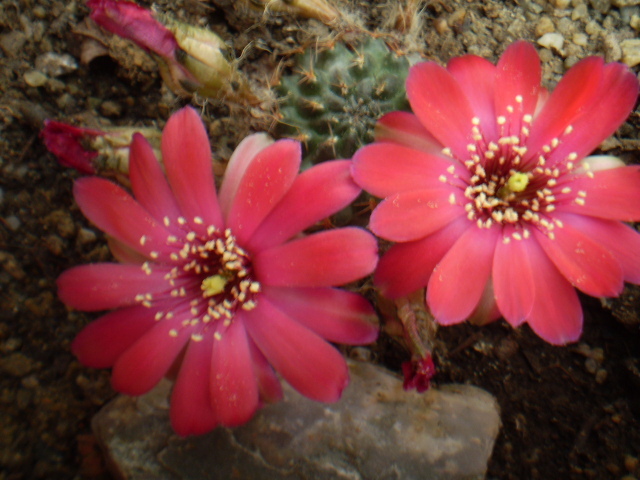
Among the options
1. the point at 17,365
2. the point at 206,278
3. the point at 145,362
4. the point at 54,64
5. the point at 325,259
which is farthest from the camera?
the point at 54,64

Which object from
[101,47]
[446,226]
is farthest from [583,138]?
[101,47]

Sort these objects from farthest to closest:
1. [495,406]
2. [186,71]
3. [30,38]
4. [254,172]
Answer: [30,38] < [495,406] < [186,71] < [254,172]

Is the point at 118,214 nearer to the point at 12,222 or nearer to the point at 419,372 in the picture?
the point at 12,222

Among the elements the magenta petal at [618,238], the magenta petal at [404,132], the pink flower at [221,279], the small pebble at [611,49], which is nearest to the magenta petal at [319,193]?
the pink flower at [221,279]

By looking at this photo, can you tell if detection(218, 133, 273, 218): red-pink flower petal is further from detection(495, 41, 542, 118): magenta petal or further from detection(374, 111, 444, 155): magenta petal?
detection(495, 41, 542, 118): magenta petal

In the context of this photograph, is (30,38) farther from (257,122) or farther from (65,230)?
(257,122)

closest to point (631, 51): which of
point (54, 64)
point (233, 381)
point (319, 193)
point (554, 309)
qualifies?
point (554, 309)

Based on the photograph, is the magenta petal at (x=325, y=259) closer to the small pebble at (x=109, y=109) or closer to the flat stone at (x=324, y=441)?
the flat stone at (x=324, y=441)
